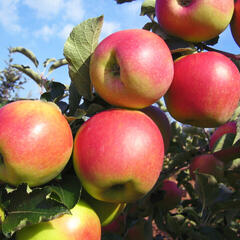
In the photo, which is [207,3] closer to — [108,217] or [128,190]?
[128,190]

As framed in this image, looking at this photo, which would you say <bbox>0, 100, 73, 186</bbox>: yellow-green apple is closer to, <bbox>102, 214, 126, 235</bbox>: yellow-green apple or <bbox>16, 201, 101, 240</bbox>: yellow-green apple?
<bbox>16, 201, 101, 240</bbox>: yellow-green apple

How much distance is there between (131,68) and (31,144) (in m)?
0.30

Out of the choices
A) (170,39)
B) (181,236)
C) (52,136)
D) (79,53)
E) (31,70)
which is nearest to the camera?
(52,136)

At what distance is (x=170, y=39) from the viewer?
38.6 inches

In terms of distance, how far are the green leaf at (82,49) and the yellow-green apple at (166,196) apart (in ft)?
3.98

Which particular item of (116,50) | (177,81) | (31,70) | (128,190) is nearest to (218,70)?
(177,81)

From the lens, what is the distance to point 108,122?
0.77 meters

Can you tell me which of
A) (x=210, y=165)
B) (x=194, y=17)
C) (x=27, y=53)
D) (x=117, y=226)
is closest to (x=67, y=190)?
(x=194, y=17)

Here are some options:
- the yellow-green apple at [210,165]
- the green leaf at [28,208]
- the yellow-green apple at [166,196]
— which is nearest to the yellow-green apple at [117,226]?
the yellow-green apple at [166,196]

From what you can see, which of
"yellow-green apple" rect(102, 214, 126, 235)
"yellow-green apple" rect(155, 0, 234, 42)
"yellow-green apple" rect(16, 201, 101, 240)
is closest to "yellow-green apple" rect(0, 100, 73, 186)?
"yellow-green apple" rect(16, 201, 101, 240)

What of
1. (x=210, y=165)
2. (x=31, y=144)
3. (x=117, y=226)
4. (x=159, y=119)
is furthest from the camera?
(x=117, y=226)

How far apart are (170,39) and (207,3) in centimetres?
15

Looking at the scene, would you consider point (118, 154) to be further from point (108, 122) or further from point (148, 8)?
point (148, 8)

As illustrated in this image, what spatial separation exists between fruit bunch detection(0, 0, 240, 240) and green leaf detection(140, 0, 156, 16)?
169 millimetres
